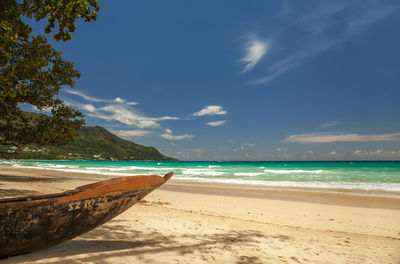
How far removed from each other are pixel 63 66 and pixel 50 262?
861 centimetres

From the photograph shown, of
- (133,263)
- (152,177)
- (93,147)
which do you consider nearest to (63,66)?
(152,177)

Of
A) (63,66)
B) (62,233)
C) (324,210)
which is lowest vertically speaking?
(324,210)

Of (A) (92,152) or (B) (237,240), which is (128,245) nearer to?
(B) (237,240)

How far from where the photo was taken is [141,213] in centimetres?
642

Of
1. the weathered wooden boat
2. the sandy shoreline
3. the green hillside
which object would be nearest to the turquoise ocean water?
the sandy shoreline

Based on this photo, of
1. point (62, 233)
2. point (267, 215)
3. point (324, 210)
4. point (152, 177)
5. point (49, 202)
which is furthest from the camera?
point (324, 210)

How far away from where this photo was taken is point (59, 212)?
286 cm

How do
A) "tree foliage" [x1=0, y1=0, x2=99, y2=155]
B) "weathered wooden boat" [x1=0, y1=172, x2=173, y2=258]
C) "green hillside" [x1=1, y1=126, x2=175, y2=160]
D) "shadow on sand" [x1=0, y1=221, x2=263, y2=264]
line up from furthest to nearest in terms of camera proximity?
1. "green hillside" [x1=1, y1=126, x2=175, y2=160]
2. "tree foliage" [x1=0, y1=0, x2=99, y2=155]
3. "shadow on sand" [x1=0, y1=221, x2=263, y2=264]
4. "weathered wooden boat" [x1=0, y1=172, x2=173, y2=258]

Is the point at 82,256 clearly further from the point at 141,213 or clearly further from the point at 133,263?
the point at 141,213

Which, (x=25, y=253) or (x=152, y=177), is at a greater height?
(x=152, y=177)

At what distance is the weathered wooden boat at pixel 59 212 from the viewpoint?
2613 mm

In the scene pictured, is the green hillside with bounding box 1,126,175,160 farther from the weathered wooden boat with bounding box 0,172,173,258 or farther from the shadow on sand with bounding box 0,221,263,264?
the weathered wooden boat with bounding box 0,172,173,258

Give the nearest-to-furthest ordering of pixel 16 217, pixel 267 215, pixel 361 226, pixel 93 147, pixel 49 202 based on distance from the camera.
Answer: pixel 16 217 < pixel 49 202 < pixel 361 226 < pixel 267 215 < pixel 93 147

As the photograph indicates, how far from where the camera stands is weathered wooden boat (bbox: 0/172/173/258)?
261cm
